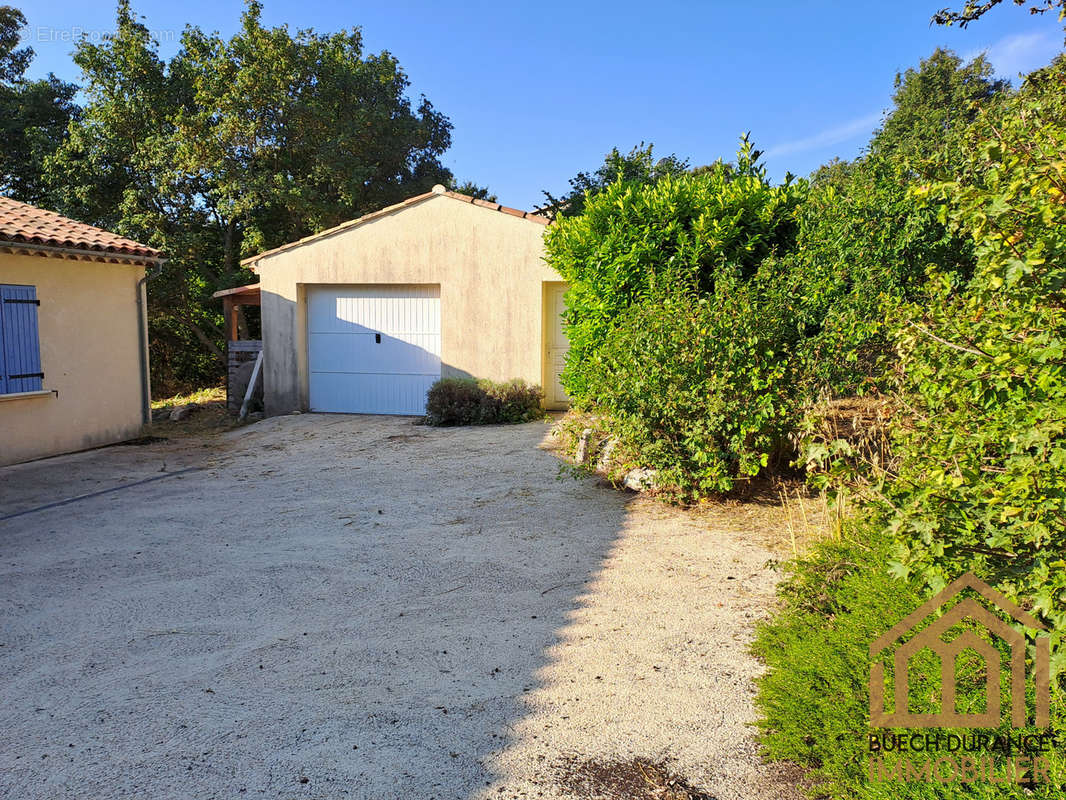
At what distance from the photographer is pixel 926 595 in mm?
2871

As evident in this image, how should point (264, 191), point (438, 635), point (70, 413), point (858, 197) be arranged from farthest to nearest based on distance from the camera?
point (264, 191) → point (70, 413) → point (858, 197) → point (438, 635)

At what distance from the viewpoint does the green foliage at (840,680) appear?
216 centimetres

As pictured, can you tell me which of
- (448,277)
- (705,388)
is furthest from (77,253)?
(705,388)

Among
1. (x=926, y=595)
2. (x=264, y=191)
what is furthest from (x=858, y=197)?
(x=264, y=191)

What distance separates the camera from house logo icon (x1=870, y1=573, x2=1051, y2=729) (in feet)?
7.41

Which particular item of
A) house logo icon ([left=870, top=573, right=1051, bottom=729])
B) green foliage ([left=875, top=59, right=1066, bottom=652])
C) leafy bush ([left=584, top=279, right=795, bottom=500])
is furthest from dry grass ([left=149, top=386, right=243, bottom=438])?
green foliage ([left=875, top=59, right=1066, bottom=652])

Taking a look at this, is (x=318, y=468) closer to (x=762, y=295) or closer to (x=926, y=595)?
(x=762, y=295)

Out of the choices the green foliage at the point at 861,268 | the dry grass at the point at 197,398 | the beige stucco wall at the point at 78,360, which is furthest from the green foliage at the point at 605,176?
the dry grass at the point at 197,398

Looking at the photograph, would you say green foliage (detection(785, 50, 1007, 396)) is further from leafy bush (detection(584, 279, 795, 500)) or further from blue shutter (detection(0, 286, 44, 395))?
blue shutter (detection(0, 286, 44, 395))

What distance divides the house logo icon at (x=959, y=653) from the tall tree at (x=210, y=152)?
16.5 meters

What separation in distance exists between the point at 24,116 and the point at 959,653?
2207 cm

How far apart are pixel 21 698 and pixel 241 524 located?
2.76 metres

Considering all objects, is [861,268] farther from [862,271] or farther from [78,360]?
[78,360]

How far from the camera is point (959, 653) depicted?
254 centimetres
